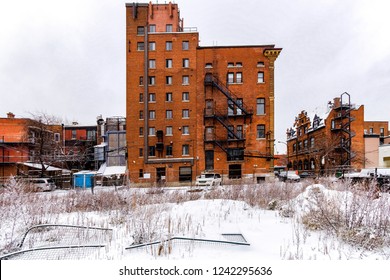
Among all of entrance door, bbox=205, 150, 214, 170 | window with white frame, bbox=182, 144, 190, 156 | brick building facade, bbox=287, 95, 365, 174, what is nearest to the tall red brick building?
entrance door, bbox=205, 150, 214, 170

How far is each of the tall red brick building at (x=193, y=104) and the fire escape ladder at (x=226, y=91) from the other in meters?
0.14

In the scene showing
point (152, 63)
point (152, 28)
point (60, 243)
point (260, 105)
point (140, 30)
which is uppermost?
point (152, 28)

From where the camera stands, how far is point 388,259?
195 inches

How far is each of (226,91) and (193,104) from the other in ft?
16.0

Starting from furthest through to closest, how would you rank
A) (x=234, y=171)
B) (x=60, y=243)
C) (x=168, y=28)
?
(x=168, y=28) → (x=234, y=171) → (x=60, y=243)

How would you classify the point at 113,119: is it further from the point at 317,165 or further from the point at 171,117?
the point at 317,165

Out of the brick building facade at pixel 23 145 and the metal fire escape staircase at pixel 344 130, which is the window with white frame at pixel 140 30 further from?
the metal fire escape staircase at pixel 344 130

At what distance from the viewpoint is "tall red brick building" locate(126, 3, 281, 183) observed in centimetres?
3338

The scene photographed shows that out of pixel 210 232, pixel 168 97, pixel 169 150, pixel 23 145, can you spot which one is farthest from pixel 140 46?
pixel 210 232

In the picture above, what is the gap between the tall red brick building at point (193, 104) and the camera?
3338 centimetres

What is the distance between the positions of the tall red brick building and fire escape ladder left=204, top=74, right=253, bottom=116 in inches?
5.4

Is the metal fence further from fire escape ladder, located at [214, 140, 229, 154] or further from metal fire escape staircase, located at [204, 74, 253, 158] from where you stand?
metal fire escape staircase, located at [204, 74, 253, 158]

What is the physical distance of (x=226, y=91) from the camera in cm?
3384

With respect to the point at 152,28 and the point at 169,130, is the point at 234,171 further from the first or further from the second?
the point at 152,28
